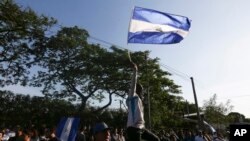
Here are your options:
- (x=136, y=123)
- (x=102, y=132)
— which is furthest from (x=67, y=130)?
(x=102, y=132)

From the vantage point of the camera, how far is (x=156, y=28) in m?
9.48

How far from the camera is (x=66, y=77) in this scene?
32.8 m

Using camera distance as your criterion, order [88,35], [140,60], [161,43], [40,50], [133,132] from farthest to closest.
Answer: [140,60] → [88,35] → [40,50] → [161,43] → [133,132]

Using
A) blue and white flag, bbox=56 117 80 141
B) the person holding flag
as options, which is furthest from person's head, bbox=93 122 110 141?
blue and white flag, bbox=56 117 80 141

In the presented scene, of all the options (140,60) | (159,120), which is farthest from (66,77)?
(159,120)

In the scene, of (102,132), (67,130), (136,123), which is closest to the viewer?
(102,132)

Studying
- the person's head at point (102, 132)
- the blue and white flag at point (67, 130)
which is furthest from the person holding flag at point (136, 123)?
the blue and white flag at point (67, 130)

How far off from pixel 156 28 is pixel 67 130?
12.5ft

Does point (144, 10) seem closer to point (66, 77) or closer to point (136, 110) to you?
point (136, 110)

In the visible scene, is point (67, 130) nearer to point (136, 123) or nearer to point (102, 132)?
point (136, 123)

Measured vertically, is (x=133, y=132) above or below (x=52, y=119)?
below

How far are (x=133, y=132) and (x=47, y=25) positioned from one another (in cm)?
2299

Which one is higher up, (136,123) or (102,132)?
(136,123)

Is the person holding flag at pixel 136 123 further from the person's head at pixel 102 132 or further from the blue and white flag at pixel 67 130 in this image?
the blue and white flag at pixel 67 130
